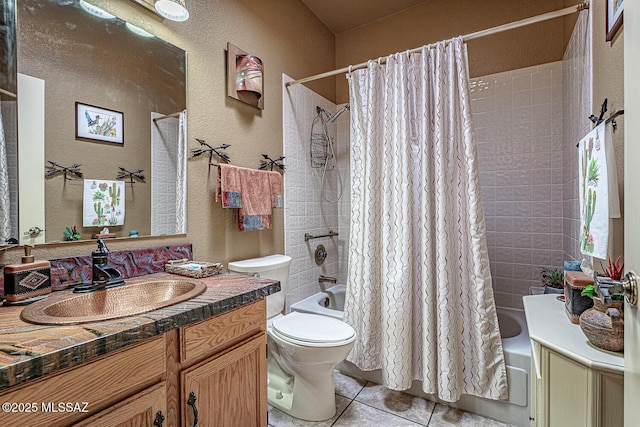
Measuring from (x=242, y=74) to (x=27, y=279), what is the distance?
4.87 ft

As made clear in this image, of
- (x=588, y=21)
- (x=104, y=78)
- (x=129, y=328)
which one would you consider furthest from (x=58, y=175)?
(x=588, y=21)

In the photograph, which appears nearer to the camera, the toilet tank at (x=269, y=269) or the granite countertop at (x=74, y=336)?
the granite countertop at (x=74, y=336)

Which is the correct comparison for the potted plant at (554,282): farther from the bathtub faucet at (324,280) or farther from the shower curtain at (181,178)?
the shower curtain at (181,178)

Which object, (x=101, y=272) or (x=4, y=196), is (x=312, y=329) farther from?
(x=4, y=196)

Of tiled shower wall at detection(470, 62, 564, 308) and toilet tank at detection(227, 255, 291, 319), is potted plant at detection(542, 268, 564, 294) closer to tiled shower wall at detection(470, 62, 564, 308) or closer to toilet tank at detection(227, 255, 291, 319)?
tiled shower wall at detection(470, 62, 564, 308)

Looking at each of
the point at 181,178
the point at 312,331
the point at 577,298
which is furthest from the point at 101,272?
the point at 577,298

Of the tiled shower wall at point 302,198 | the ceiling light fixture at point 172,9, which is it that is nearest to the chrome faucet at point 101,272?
the ceiling light fixture at point 172,9

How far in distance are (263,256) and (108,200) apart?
1011 millimetres

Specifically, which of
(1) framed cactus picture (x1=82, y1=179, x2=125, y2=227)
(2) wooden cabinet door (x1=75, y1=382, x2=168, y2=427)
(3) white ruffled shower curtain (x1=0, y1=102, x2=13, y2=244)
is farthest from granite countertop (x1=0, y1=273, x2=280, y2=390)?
(1) framed cactus picture (x1=82, y1=179, x2=125, y2=227)

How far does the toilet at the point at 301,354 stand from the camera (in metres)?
1.60

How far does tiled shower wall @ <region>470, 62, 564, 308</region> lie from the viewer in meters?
2.28

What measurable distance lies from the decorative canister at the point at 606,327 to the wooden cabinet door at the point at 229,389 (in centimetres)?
112

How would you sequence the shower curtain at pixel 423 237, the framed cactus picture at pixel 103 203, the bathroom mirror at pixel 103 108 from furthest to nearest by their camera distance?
1. the shower curtain at pixel 423 237
2. the framed cactus picture at pixel 103 203
3. the bathroom mirror at pixel 103 108

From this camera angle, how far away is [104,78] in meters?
1.37
